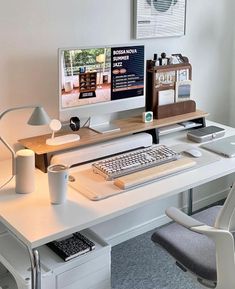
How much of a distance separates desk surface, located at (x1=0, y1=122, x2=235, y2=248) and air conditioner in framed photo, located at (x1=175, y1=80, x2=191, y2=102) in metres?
0.63

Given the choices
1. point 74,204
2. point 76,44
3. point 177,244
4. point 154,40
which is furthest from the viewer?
point 154,40

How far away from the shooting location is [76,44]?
2.31 metres

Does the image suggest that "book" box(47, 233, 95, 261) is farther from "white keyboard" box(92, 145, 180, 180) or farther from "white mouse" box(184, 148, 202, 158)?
"white mouse" box(184, 148, 202, 158)

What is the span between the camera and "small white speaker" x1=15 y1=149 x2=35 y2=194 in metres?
1.85

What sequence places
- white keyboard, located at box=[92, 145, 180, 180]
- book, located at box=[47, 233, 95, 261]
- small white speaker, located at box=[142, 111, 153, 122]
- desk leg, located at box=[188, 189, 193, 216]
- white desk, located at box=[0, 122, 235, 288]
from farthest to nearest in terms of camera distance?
desk leg, located at box=[188, 189, 193, 216] < small white speaker, located at box=[142, 111, 153, 122] < white keyboard, located at box=[92, 145, 180, 180] < book, located at box=[47, 233, 95, 261] < white desk, located at box=[0, 122, 235, 288]

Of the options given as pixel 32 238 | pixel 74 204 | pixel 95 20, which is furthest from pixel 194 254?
pixel 95 20

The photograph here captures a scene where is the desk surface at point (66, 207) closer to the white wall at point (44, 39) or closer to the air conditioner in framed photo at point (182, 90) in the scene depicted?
the white wall at point (44, 39)

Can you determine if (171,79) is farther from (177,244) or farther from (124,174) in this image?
(177,244)

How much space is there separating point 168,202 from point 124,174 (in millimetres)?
1101

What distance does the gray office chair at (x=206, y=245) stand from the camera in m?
1.67

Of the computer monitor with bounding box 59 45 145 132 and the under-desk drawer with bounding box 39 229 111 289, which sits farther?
the computer monitor with bounding box 59 45 145 132

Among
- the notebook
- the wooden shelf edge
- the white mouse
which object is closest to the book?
the wooden shelf edge

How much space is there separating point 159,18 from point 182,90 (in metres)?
0.41

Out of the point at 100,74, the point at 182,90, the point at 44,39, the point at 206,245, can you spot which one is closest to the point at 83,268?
the point at 206,245
